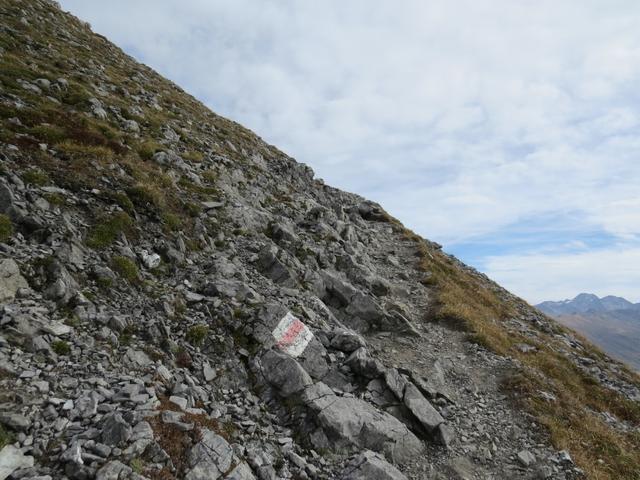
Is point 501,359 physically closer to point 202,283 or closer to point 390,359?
point 390,359

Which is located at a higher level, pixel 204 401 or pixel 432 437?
pixel 432 437

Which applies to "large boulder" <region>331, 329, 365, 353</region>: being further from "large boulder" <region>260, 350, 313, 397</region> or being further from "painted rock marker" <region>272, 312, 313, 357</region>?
"large boulder" <region>260, 350, 313, 397</region>

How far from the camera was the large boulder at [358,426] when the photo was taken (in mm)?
12633

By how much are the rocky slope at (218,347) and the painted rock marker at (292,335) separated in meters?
0.09

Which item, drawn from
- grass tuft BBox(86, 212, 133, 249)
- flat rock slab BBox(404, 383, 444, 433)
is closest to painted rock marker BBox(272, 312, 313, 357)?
flat rock slab BBox(404, 383, 444, 433)

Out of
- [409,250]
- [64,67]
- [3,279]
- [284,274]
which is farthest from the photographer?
[409,250]

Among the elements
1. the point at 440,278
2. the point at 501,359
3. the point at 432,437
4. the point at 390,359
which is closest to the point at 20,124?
the point at 390,359

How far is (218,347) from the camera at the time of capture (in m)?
14.0

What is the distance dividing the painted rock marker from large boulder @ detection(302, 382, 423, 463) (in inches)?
71.5

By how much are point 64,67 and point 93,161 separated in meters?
18.4

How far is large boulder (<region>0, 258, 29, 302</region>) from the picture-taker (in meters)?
11.1

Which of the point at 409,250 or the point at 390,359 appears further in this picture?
the point at 409,250

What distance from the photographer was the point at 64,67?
31516 millimetres

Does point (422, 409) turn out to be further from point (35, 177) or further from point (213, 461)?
point (35, 177)
